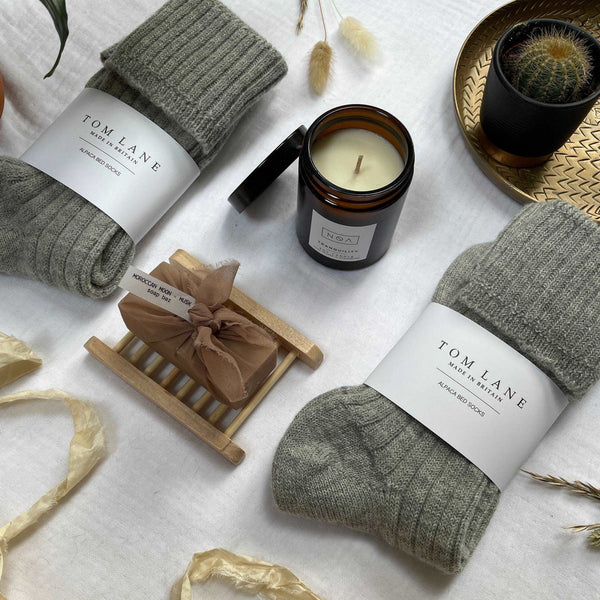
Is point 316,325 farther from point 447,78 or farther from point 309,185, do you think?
point 447,78

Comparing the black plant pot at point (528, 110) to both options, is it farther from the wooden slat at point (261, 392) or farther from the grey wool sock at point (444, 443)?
the wooden slat at point (261, 392)

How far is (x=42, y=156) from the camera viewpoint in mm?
600

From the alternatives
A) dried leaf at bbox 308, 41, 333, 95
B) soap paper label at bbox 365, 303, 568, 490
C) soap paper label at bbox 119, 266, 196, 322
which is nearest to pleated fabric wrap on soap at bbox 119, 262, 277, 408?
soap paper label at bbox 119, 266, 196, 322

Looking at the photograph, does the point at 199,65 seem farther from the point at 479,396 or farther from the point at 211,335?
the point at 479,396

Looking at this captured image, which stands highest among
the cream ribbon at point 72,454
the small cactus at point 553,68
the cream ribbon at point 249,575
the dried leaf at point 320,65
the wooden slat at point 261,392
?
the small cactus at point 553,68

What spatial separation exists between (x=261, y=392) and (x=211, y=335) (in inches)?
3.7

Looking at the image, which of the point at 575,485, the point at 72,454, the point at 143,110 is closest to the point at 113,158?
the point at 143,110

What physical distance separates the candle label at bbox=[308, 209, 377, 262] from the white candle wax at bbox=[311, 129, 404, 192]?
0.04m

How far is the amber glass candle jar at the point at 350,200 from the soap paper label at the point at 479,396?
115mm

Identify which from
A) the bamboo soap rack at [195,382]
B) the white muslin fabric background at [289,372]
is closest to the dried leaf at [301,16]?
the white muslin fabric background at [289,372]

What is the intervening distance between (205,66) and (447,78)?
285 millimetres

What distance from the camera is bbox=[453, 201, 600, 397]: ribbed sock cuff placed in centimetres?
51

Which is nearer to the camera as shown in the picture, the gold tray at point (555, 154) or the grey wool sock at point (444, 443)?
the grey wool sock at point (444, 443)

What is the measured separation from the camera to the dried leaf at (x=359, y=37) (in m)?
0.70
